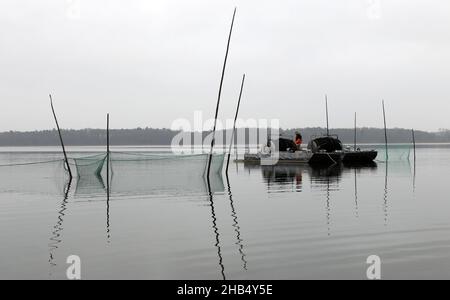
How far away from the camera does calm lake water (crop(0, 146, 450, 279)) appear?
29.8 feet

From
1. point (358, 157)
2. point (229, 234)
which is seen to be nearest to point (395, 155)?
point (358, 157)

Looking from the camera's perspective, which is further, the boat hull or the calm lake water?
Answer: the boat hull

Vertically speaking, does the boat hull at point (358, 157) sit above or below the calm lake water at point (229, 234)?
above

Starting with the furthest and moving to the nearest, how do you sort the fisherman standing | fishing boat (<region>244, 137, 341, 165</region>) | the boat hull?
the boat hull
the fisherman standing
fishing boat (<region>244, 137, 341, 165</region>)

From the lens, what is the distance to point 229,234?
12.8m

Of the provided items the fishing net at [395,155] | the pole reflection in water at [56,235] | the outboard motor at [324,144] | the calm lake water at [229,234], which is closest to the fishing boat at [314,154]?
the outboard motor at [324,144]

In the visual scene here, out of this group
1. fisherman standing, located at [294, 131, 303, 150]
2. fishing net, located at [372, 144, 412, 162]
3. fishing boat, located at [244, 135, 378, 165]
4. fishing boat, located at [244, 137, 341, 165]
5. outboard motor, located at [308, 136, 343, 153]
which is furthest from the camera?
fishing net, located at [372, 144, 412, 162]

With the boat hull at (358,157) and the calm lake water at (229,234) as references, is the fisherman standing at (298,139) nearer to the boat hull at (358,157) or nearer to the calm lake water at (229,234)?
the boat hull at (358,157)

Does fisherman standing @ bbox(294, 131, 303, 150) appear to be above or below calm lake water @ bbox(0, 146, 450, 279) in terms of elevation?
above

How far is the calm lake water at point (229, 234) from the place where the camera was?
9.07m

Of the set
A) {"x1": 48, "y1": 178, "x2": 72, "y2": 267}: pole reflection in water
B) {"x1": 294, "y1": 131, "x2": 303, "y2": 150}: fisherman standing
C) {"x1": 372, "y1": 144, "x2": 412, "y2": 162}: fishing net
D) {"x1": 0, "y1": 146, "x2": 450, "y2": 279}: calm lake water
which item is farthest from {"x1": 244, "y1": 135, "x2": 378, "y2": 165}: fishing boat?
{"x1": 48, "y1": 178, "x2": 72, "y2": 267}: pole reflection in water

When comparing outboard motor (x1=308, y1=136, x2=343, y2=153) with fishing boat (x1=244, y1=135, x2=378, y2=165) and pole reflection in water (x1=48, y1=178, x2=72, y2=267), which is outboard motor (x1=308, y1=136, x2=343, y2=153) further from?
pole reflection in water (x1=48, y1=178, x2=72, y2=267)

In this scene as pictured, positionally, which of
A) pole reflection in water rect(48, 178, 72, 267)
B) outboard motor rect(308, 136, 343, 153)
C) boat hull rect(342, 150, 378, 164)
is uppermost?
outboard motor rect(308, 136, 343, 153)
